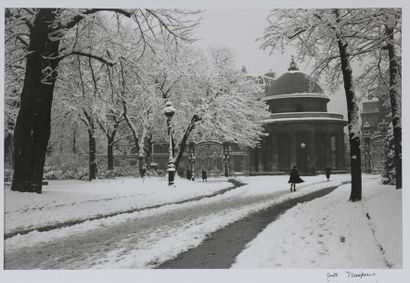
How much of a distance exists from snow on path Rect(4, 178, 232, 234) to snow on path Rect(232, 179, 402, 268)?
3150 millimetres

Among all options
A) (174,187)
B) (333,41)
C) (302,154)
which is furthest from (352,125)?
(302,154)

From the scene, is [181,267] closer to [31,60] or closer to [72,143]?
[31,60]

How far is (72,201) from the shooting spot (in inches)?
316

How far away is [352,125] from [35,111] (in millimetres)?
6255

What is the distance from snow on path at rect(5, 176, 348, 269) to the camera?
6.03m

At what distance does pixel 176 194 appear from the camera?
11.4 m

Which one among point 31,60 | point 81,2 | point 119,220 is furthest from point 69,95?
point 119,220

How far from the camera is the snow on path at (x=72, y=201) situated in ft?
23.2

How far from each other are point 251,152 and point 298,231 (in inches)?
536

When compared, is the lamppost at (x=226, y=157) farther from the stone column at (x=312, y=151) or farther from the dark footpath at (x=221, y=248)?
the dark footpath at (x=221, y=248)

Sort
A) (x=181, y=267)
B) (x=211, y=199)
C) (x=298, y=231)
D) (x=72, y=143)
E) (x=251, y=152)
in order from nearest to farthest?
(x=181, y=267) < (x=298, y=231) < (x=211, y=199) < (x=72, y=143) < (x=251, y=152)

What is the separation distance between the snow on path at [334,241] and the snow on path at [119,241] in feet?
3.16

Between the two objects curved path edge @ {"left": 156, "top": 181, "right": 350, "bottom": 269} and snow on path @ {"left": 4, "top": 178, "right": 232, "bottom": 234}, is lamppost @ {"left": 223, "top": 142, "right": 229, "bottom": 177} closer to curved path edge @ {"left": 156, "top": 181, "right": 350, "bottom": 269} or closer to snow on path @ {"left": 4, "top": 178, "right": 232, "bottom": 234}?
snow on path @ {"left": 4, "top": 178, "right": 232, "bottom": 234}
